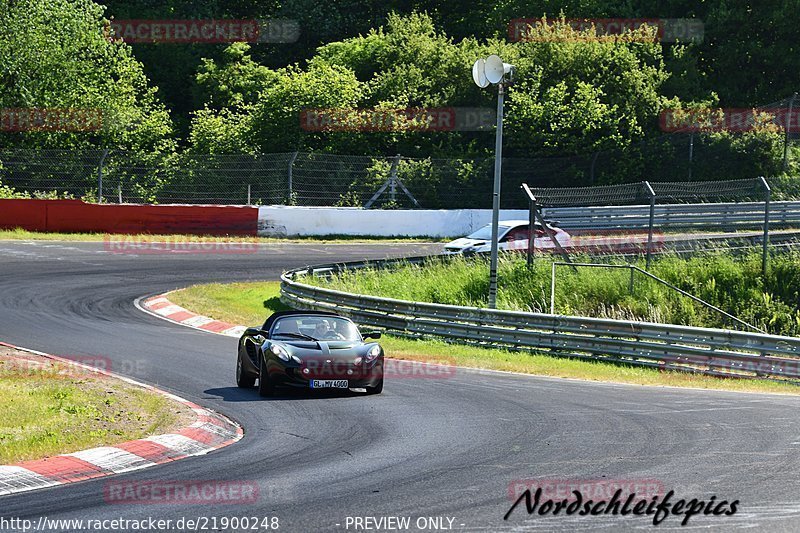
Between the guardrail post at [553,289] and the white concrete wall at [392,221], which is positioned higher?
the white concrete wall at [392,221]

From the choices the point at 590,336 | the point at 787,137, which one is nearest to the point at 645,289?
the point at 590,336

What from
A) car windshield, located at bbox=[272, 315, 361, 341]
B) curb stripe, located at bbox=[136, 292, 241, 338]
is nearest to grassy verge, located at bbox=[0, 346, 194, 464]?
car windshield, located at bbox=[272, 315, 361, 341]

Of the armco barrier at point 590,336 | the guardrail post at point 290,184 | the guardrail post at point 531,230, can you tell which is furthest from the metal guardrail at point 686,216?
the guardrail post at point 290,184

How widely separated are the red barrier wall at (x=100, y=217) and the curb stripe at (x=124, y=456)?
22.4 metres

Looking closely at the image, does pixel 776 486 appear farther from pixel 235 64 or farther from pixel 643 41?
pixel 235 64

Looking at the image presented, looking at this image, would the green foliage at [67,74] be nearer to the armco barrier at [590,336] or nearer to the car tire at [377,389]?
the armco barrier at [590,336]

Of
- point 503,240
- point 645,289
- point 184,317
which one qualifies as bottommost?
point 184,317

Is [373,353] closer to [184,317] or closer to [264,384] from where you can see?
[264,384]

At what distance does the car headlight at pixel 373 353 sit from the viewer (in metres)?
14.4

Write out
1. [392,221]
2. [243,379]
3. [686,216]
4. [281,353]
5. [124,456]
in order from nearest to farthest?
[124,456], [281,353], [243,379], [686,216], [392,221]

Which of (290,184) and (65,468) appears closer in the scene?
(65,468)

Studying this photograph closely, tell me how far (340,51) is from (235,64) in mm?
5871

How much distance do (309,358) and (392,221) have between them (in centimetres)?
2346

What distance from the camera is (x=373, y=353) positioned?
14.5m
